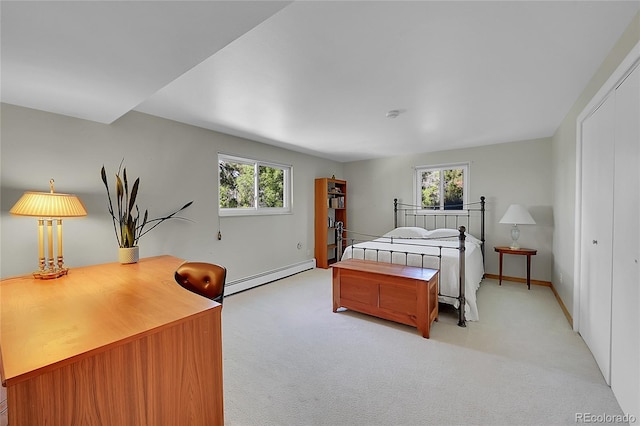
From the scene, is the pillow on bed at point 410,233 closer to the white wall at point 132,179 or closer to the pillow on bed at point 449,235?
the pillow on bed at point 449,235

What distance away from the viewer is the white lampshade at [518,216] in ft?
12.0

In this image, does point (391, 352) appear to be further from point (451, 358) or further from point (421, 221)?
point (421, 221)

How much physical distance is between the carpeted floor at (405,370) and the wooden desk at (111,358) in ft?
2.08

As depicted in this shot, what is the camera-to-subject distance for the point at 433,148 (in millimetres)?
4523

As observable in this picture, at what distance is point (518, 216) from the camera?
12.2 ft

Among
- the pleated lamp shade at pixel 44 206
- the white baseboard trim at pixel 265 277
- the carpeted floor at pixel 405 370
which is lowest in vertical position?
the carpeted floor at pixel 405 370

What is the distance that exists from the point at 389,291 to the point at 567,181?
91.1 inches

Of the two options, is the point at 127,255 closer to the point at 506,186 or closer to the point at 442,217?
the point at 442,217

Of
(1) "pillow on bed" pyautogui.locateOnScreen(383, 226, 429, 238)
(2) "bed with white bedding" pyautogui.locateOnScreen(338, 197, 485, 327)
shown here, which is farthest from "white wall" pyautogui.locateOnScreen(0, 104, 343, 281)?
(1) "pillow on bed" pyautogui.locateOnScreen(383, 226, 429, 238)

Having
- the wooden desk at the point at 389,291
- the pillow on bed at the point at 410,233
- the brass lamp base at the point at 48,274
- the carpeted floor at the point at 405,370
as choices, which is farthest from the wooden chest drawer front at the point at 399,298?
the brass lamp base at the point at 48,274

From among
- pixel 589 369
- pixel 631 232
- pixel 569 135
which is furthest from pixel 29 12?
pixel 569 135

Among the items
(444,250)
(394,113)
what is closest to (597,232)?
(444,250)

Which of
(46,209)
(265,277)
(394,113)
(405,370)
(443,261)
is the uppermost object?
(394,113)

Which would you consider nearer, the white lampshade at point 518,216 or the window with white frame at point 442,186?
the white lampshade at point 518,216
